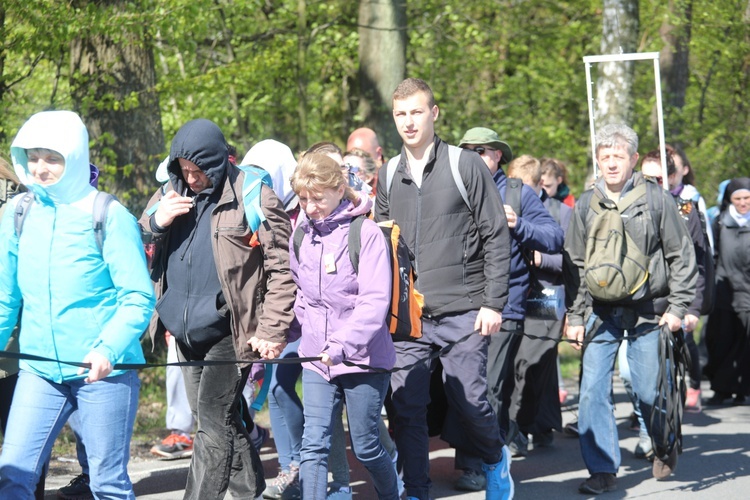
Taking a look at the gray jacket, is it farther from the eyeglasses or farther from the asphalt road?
the asphalt road

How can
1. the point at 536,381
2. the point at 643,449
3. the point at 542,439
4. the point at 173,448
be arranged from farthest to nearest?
the point at 542,439 → the point at 536,381 → the point at 643,449 → the point at 173,448

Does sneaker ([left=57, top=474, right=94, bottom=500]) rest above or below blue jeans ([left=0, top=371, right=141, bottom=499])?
below

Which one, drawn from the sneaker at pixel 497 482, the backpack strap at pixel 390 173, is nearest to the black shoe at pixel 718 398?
the sneaker at pixel 497 482

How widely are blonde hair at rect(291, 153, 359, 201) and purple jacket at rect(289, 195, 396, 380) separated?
0.15m

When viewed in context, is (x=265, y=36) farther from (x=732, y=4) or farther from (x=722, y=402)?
(x=722, y=402)

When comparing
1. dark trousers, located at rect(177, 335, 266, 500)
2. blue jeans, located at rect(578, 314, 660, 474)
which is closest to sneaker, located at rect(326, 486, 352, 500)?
dark trousers, located at rect(177, 335, 266, 500)

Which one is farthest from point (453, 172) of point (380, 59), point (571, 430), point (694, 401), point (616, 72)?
point (380, 59)

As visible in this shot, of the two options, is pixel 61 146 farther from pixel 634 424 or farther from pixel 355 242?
pixel 634 424

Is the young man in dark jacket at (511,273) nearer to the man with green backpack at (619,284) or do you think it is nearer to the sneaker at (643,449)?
the man with green backpack at (619,284)

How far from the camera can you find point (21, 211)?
4594 mm

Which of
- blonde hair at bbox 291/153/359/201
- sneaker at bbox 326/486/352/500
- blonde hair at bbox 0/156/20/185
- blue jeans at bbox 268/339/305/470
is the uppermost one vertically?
blonde hair at bbox 0/156/20/185

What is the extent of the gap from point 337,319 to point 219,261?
65cm

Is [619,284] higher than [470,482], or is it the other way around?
[619,284]

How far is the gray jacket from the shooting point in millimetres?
6645
